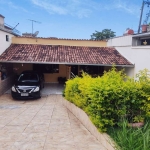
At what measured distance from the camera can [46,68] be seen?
1825cm

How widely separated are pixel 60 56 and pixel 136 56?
229 inches

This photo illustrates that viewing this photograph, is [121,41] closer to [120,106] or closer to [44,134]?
[120,106]

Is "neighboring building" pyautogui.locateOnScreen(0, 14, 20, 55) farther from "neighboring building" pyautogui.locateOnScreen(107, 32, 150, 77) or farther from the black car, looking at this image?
"neighboring building" pyautogui.locateOnScreen(107, 32, 150, 77)

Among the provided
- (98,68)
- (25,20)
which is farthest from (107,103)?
(25,20)

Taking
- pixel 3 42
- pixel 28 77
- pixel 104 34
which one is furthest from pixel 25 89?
pixel 104 34

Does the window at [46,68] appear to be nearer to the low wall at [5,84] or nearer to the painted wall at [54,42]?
the painted wall at [54,42]

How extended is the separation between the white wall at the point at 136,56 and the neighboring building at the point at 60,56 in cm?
35

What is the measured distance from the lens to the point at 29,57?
14.5 meters

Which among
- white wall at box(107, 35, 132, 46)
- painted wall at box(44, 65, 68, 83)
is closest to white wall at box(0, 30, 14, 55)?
painted wall at box(44, 65, 68, 83)

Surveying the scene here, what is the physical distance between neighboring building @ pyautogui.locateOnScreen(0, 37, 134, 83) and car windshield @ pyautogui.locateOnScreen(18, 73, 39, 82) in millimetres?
894

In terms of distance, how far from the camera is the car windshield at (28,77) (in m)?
13.3

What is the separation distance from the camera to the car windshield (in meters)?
13.3

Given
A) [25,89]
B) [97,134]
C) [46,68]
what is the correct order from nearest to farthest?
1. [97,134]
2. [25,89]
3. [46,68]

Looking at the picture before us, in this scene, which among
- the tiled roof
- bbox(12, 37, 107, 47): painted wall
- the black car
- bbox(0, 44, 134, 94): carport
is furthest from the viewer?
bbox(12, 37, 107, 47): painted wall
